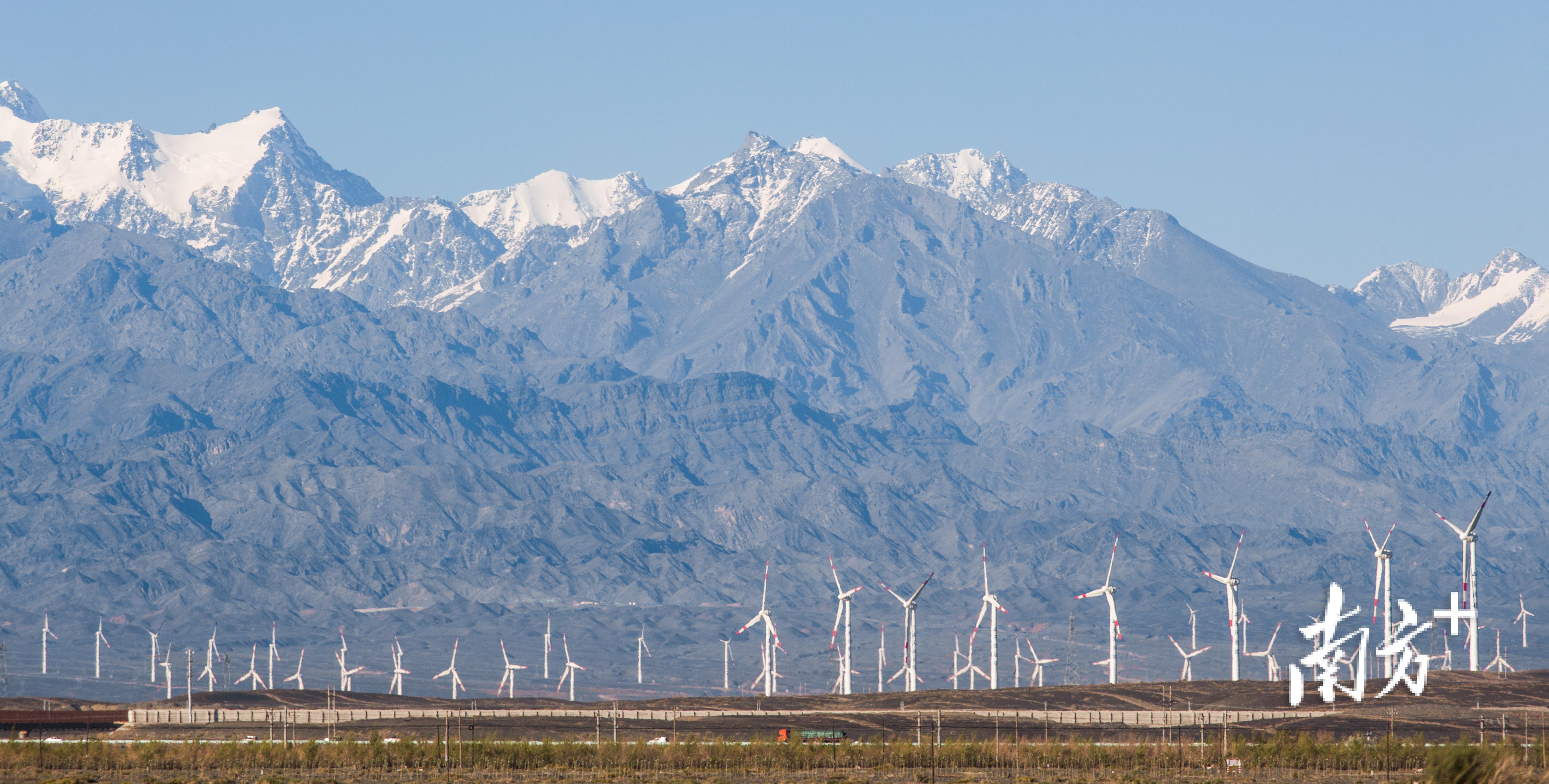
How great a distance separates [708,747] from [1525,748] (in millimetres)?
47562

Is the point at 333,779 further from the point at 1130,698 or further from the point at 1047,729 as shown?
the point at 1130,698

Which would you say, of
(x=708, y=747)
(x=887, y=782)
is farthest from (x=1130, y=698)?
(x=887, y=782)

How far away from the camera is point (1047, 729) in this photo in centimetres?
14562

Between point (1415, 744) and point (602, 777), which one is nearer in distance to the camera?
point (602, 777)

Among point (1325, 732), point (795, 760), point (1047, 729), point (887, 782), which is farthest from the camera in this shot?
point (1325, 732)

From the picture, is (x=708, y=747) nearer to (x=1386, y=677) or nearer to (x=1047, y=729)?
(x=1047, y=729)

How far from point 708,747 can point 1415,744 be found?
1715 inches

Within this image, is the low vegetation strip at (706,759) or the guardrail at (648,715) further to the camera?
the guardrail at (648,715)

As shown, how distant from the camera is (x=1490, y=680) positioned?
192 m

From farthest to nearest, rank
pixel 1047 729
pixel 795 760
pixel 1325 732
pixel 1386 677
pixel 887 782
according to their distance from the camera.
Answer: pixel 1386 677
pixel 1325 732
pixel 1047 729
pixel 795 760
pixel 887 782

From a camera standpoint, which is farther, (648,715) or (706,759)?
(648,715)

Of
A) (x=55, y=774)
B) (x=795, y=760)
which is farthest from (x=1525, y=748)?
(x=55, y=774)

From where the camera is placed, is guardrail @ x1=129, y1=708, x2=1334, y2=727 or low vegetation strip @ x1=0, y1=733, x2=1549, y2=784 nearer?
low vegetation strip @ x1=0, y1=733, x2=1549, y2=784

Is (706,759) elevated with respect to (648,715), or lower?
elevated
